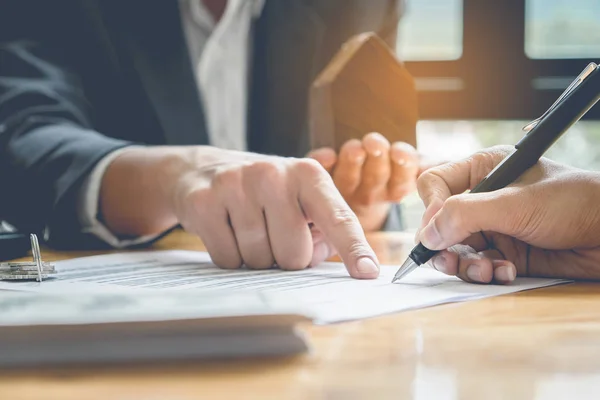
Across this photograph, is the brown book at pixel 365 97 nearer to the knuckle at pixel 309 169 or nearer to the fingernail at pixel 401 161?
the fingernail at pixel 401 161

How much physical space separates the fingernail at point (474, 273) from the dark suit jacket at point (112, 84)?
522mm

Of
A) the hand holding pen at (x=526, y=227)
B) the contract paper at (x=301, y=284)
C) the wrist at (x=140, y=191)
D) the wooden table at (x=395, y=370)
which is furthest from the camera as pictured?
the wrist at (x=140, y=191)

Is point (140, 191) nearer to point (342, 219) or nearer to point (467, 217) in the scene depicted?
point (342, 219)

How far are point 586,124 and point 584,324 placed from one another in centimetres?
205

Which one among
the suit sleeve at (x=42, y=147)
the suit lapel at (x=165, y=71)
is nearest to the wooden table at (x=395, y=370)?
the suit sleeve at (x=42, y=147)

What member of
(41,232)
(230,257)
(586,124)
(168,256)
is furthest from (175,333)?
(586,124)

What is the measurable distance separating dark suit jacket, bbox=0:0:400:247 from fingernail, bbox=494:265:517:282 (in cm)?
54

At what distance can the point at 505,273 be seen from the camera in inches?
24.2

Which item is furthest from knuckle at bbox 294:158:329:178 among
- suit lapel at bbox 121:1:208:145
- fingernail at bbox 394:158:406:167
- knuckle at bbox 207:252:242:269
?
suit lapel at bbox 121:1:208:145

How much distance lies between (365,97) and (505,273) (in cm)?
54

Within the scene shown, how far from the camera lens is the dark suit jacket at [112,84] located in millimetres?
984

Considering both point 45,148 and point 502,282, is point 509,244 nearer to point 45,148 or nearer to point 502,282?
point 502,282

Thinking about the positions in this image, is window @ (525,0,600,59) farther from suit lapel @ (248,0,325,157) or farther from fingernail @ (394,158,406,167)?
fingernail @ (394,158,406,167)

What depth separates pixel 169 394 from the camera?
1.02ft
